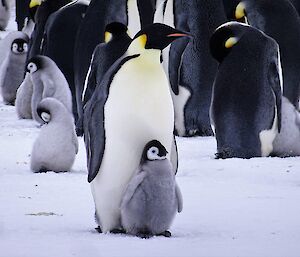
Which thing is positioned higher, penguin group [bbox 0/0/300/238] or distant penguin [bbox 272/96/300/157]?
penguin group [bbox 0/0/300/238]

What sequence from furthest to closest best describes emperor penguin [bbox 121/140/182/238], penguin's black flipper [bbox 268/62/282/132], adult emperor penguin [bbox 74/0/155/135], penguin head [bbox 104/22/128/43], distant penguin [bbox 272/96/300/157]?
adult emperor penguin [bbox 74/0/155/135]
penguin head [bbox 104/22/128/43]
distant penguin [bbox 272/96/300/157]
penguin's black flipper [bbox 268/62/282/132]
emperor penguin [bbox 121/140/182/238]

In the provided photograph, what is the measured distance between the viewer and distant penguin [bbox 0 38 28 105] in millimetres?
10227

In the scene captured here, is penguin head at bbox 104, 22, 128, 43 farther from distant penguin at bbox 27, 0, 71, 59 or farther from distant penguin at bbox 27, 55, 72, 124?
distant penguin at bbox 27, 0, 71, 59

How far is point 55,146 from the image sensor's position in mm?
6277

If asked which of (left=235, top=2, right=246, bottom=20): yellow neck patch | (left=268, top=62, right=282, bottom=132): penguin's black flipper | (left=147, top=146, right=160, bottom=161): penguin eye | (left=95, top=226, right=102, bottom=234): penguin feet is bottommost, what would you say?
(left=95, top=226, right=102, bottom=234): penguin feet

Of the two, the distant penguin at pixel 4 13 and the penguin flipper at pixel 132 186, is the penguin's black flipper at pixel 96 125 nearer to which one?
the penguin flipper at pixel 132 186

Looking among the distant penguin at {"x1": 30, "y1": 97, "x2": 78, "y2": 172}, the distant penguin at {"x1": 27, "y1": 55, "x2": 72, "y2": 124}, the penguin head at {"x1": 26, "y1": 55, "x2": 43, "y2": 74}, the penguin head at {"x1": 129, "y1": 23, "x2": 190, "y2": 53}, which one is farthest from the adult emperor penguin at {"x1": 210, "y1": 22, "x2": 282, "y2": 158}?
the penguin head at {"x1": 129, "y1": 23, "x2": 190, "y2": 53}

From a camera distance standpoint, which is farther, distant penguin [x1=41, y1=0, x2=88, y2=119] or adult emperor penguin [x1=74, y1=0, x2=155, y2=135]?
distant penguin [x1=41, y1=0, x2=88, y2=119]

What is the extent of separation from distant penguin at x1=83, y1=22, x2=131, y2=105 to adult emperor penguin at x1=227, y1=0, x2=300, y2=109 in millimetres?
1162

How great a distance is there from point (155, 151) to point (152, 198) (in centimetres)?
20

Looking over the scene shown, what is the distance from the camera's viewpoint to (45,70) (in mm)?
8375

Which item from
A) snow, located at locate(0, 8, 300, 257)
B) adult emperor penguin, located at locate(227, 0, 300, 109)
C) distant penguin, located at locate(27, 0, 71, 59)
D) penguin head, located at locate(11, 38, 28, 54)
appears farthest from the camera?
penguin head, located at locate(11, 38, 28, 54)

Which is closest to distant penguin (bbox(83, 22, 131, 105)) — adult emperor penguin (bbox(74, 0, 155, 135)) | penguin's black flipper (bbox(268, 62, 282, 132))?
adult emperor penguin (bbox(74, 0, 155, 135))

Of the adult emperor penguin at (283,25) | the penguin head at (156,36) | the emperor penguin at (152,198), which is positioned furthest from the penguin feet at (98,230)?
the adult emperor penguin at (283,25)
